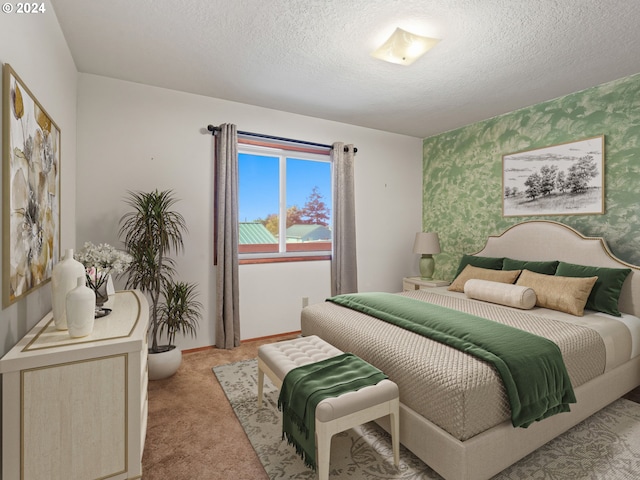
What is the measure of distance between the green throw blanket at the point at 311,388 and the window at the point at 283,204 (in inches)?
82.8

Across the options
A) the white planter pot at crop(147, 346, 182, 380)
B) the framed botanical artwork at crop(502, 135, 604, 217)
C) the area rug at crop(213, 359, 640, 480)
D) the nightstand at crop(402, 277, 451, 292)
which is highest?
the framed botanical artwork at crop(502, 135, 604, 217)

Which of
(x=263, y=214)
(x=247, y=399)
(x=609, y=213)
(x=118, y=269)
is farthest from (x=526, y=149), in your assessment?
(x=118, y=269)

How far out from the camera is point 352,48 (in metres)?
2.50

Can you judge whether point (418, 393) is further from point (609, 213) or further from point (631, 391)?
point (609, 213)

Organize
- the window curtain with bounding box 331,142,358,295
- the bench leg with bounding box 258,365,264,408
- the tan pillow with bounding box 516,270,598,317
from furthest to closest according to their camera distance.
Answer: the window curtain with bounding box 331,142,358,295 → the tan pillow with bounding box 516,270,598,317 → the bench leg with bounding box 258,365,264,408

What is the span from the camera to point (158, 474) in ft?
5.60

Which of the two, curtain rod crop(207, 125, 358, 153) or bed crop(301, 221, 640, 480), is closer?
bed crop(301, 221, 640, 480)

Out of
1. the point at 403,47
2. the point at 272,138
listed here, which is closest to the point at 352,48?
the point at 403,47

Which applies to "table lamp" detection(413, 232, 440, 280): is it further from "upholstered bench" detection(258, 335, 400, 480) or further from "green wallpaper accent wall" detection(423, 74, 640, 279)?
"upholstered bench" detection(258, 335, 400, 480)

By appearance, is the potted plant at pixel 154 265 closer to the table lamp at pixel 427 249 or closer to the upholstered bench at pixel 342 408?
the upholstered bench at pixel 342 408

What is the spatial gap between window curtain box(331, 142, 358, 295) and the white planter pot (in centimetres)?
202

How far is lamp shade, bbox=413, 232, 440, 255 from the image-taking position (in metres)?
4.39

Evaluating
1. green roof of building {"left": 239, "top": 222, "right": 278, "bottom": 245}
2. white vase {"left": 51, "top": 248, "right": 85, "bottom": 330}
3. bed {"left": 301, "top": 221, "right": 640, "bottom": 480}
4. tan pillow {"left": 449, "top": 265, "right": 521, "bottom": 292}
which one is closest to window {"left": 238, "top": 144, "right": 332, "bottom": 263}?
green roof of building {"left": 239, "top": 222, "right": 278, "bottom": 245}

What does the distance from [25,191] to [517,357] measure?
2.55 metres
